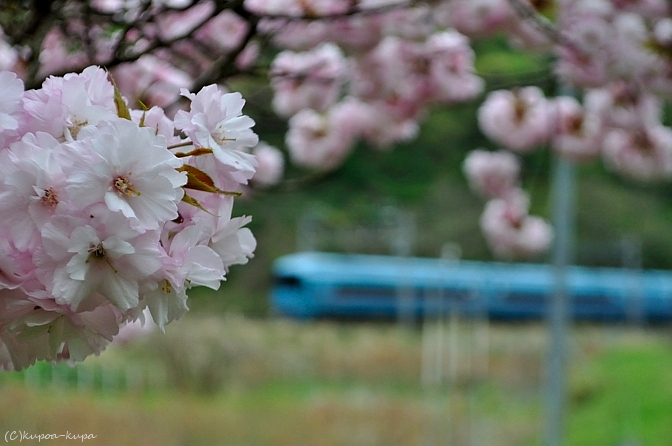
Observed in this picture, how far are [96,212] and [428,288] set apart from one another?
691 centimetres

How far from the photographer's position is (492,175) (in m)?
2.21

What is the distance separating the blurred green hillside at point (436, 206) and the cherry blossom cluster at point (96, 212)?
5.25 m

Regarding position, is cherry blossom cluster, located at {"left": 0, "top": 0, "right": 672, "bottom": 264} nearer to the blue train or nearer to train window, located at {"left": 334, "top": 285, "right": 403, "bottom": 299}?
the blue train

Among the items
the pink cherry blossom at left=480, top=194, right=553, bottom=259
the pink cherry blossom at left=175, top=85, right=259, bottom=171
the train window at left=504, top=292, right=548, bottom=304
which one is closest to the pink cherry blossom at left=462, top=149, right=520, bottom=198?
the pink cherry blossom at left=480, top=194, right=553, bottom=259

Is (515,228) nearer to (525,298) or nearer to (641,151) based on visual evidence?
(641,151)

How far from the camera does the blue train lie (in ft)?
23.6

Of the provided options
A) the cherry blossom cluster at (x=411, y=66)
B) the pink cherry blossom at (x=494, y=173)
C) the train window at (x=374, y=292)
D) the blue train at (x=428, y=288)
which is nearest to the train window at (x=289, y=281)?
the blue train at (x=428, y=288)

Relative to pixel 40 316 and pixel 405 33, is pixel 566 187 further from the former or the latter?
pixel 40 316

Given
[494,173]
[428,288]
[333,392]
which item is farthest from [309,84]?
[428,288]

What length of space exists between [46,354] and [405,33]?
1066 mm

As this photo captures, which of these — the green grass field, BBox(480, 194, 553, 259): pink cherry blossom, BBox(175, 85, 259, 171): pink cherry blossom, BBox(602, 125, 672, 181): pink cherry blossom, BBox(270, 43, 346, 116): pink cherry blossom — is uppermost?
BBox(175, 85, 259, 171): pink cherry blossom

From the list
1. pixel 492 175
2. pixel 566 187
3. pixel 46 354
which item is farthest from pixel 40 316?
pixel 566 187

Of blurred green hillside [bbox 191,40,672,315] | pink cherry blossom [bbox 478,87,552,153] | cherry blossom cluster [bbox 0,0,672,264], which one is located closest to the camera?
cherry blossom cluster [bbox 0,0,672,264]

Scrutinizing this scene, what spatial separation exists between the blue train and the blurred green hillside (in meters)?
Result: 0.29
